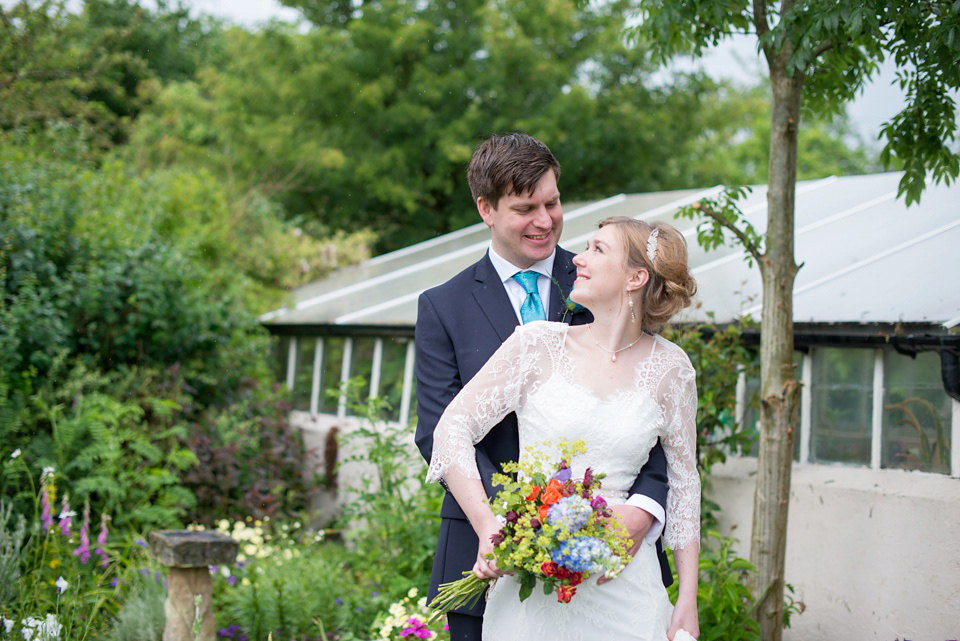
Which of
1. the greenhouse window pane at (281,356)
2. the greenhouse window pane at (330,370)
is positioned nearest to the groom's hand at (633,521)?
the greenhouse window pane at (330,370)

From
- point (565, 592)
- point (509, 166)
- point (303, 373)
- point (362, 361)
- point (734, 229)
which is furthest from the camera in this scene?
point (303, 373)

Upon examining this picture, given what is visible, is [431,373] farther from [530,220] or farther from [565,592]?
[565,592]

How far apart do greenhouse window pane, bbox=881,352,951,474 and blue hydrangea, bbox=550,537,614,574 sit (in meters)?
3.38

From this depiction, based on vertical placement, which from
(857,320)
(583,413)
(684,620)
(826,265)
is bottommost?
(684,620)

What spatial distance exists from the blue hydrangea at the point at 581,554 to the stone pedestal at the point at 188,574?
3.18 m

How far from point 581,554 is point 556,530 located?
3.3 inches

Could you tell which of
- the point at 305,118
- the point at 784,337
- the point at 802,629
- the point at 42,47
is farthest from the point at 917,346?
the point at 305,118

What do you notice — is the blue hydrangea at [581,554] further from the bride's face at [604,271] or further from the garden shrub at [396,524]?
the garden shrub at [396,524]

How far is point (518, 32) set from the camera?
15430mm

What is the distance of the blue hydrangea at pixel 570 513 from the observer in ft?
7.38

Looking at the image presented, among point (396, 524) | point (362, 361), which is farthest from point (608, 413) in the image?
point (362, 361)

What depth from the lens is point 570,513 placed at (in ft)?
7.39

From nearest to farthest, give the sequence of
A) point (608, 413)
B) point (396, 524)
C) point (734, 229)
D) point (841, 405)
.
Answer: point (608, 413), point (734, 229), point (841, 405), point (396, 524)

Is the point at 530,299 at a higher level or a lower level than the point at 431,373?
higher
